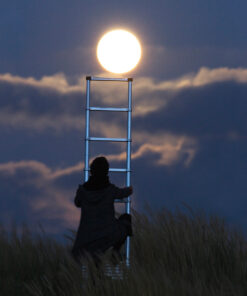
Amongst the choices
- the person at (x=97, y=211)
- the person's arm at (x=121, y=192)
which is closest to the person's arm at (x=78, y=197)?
the person at (x=97, y=211)

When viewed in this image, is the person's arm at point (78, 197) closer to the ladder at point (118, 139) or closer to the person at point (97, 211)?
the person at point (97, 211)

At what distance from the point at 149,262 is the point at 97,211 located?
5.92ft

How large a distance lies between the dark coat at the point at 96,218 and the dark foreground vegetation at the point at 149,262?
0.93 feet

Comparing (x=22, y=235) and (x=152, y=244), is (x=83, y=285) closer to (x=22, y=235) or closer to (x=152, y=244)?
(x=152, y=244)

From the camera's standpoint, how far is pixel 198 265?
8555 mm

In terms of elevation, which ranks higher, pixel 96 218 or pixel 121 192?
pixel 121 192

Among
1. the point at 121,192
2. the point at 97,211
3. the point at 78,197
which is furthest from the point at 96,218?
the point at 121,192

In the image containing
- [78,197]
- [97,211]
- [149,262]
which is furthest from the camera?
[149,262]

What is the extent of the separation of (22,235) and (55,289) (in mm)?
2758

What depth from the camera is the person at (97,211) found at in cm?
754

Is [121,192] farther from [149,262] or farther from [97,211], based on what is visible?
[149,262]

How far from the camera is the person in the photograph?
7.54 meters

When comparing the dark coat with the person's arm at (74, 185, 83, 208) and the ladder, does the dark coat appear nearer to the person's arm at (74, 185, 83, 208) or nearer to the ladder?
the person's arm at (74, 185, 83, 208)

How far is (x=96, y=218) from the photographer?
7551 mm
